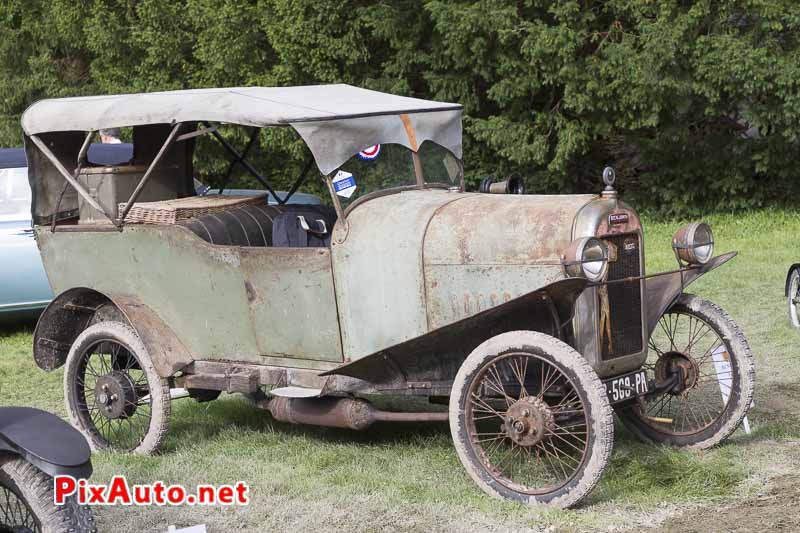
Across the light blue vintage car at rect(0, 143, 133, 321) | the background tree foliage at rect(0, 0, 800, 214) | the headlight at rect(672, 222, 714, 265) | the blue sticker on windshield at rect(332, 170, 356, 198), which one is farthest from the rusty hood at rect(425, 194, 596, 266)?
the background tree foliage at rect(0, 0, 800, 214)

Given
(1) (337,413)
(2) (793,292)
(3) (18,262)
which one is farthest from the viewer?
(3) (18,262)

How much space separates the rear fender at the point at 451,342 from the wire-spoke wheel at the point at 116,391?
3.51 ft

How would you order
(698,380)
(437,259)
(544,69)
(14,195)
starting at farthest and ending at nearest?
(544,69)
(14,195)
(698,380)
(437,259)

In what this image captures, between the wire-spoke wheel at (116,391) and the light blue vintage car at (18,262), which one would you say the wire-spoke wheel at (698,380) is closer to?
the wire-spoke wheel at (116,391)

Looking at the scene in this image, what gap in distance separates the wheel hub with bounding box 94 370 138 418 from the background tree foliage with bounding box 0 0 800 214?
7034mm

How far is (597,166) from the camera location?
1731cm

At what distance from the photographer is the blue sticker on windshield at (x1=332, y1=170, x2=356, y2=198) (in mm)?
5781

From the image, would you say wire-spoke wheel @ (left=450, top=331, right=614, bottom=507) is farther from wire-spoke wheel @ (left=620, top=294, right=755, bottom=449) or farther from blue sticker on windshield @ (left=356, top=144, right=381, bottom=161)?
blue sticker on windshield @ (left=356, top=144, right=381, bottom=161)

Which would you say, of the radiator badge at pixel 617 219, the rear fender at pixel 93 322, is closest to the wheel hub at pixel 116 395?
the rear fender at pixel 93 322

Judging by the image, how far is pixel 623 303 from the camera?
5.46m

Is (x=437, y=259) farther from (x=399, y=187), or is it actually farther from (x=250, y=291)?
(x=250, y=291)

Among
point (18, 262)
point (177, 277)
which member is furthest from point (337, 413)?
point (18, 262)

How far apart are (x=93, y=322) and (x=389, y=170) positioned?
207cm

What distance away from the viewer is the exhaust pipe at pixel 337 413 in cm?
566
